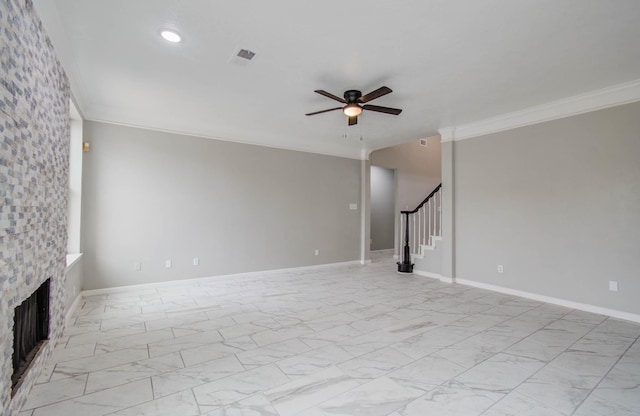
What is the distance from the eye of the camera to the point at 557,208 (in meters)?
4.05

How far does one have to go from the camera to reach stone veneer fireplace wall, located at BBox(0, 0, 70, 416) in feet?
5.12

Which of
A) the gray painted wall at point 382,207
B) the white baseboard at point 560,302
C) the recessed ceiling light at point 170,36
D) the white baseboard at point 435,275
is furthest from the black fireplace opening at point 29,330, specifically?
the gray painted wall at point 382,207

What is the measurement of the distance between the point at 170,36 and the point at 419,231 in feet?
18.0

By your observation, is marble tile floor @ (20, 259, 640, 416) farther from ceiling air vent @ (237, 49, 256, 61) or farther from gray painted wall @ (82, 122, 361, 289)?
ceiling air vent @ (237, 49, 256, 61)

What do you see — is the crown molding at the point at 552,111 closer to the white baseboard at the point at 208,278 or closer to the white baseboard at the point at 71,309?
the white baseboard at the point at 208,278

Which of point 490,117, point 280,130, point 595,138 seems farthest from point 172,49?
point 595,138

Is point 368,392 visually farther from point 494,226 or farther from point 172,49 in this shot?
A: point 494,226

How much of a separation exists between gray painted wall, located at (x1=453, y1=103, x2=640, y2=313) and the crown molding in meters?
0.08

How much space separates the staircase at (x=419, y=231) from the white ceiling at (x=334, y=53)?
2.15 m

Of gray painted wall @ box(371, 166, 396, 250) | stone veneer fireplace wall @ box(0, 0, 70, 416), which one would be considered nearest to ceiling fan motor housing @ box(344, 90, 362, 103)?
stone veneer fireplace wall @ box(0, 0, 70, 416)

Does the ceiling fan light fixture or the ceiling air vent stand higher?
the ceiling air vent

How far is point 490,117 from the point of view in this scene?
4.59 metres

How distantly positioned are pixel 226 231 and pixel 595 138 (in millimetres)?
5575

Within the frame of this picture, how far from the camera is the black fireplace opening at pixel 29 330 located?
1.86 metres
